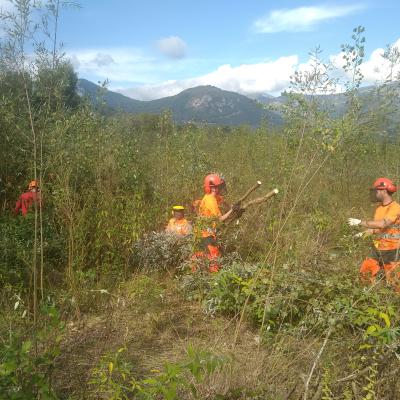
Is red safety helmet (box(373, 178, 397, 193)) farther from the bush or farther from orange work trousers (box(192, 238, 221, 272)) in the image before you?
the bush

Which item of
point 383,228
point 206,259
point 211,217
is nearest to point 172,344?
point 206,259

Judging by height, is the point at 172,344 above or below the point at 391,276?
below

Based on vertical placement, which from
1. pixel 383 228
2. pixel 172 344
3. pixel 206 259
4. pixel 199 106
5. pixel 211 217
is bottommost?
pixel 172 344

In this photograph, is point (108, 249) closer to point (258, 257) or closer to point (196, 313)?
point (196, 313)

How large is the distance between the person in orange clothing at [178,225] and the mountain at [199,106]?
269cm

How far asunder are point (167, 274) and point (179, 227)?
63cm

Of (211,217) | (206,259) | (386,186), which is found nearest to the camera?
(211,217)

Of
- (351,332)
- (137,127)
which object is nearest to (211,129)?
(137,127)

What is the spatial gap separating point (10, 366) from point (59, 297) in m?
2.34

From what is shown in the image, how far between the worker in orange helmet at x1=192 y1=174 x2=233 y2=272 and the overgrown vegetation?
8.0 inches

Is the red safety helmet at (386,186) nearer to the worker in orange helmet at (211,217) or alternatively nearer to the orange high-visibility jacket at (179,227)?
the worker in orange helmet at (211,217)

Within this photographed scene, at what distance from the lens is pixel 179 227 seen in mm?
5387

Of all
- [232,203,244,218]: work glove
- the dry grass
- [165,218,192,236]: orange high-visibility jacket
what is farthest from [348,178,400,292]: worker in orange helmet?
[165,218,192,236]: orange high-visibility jacket

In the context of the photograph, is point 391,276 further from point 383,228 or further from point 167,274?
point 167,274
